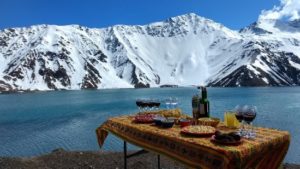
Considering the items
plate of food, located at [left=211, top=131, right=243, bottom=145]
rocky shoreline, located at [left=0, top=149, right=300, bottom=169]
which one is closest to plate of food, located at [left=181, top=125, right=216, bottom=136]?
plate of food, located at [left=211, top=131, right=243, bottom=145]

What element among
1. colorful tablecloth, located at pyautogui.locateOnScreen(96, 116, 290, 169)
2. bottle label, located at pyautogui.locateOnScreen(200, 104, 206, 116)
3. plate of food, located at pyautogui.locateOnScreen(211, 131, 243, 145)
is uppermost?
bottle label, located at pyautogui.locateOnScreen(200, 104, 206, 116)

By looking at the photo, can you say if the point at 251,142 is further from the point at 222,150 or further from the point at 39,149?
the point at 39,149

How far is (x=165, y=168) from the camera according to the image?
17422 mm

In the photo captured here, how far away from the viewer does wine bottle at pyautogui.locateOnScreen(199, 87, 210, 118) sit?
7936 millimetres

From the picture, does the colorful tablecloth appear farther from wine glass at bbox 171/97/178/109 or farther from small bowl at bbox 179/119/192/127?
wine glass at bbox 171/97/178/109

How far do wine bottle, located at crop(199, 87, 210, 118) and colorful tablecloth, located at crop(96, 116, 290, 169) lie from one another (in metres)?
0.87

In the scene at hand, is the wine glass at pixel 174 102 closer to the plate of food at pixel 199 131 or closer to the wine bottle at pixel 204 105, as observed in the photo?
the wine bottle at pixel 204 105

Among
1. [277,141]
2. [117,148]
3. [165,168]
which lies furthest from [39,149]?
[277,141]

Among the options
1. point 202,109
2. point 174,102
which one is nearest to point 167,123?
point 202,109

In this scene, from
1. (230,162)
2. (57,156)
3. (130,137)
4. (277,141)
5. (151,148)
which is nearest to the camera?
Answer: (230,162)

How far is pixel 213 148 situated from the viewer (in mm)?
5598

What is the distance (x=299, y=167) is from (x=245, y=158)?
54.2 ft

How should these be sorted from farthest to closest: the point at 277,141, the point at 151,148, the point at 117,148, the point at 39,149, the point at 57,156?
1. the point at 39,149
2. the point at 117,148
3. the point at 57,156
4. the point at 151,148
5. the point at 277,141

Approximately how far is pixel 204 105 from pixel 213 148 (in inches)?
100
